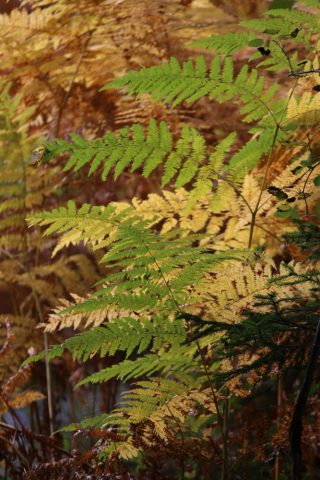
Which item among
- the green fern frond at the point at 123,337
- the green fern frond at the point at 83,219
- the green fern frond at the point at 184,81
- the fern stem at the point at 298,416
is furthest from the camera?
the green fern frond at the point at 184,81

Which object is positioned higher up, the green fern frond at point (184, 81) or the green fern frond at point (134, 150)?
the green fern frond at point (184, 81)

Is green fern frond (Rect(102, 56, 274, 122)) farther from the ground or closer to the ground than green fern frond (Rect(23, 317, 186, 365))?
farther from the ground

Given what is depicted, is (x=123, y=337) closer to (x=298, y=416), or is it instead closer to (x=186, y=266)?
(x=186, y=266)

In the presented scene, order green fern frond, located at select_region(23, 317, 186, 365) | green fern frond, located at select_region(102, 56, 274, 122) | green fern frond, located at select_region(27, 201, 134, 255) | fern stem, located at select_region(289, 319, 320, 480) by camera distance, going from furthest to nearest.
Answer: green fern frond, located at select_region(102, 56, 274, 122) < green fern frond, located at select_region(27, 201, 134, 255) < green fern frond, located at select_region(23, 317, 186, 365) < fern stem, located at select_region(289, 319, 320, 480)

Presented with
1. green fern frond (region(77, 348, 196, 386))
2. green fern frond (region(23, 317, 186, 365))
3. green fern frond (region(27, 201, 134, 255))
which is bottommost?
green fern frond (region(77, 348, 196, 386))

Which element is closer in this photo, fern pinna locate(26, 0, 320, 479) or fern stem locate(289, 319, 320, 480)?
fern stem locate(289, 319, 320, 480)

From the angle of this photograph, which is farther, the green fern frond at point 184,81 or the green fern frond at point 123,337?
the green fern frond at point 184,81

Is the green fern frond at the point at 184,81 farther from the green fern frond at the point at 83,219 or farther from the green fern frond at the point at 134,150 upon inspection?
the green fern frond at the point at 83,219

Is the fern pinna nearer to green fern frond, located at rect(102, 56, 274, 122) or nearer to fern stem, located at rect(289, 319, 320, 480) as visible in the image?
green fern frond, located at rect(102, 56, 274, 122)

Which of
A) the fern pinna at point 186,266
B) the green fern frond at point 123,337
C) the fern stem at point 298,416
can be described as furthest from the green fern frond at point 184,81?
the fern stem at point 298,416

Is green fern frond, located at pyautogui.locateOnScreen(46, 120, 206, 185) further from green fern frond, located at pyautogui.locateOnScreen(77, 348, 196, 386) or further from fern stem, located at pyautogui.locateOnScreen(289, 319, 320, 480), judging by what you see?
fern stem, located at pyautogui.locateOnScreen(289, 319, 320, 480)

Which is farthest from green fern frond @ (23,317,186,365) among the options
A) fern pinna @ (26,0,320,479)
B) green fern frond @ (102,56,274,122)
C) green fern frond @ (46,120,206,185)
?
green fern frond @ (102,56,274,122)

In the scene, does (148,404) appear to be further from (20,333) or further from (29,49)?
(29,49)

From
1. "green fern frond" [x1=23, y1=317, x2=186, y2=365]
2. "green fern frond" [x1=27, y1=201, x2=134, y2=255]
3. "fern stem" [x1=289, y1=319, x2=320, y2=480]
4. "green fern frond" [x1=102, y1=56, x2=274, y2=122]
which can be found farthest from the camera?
"green fern frond" [x1=102, y1=56, x2=274, y2=122]
